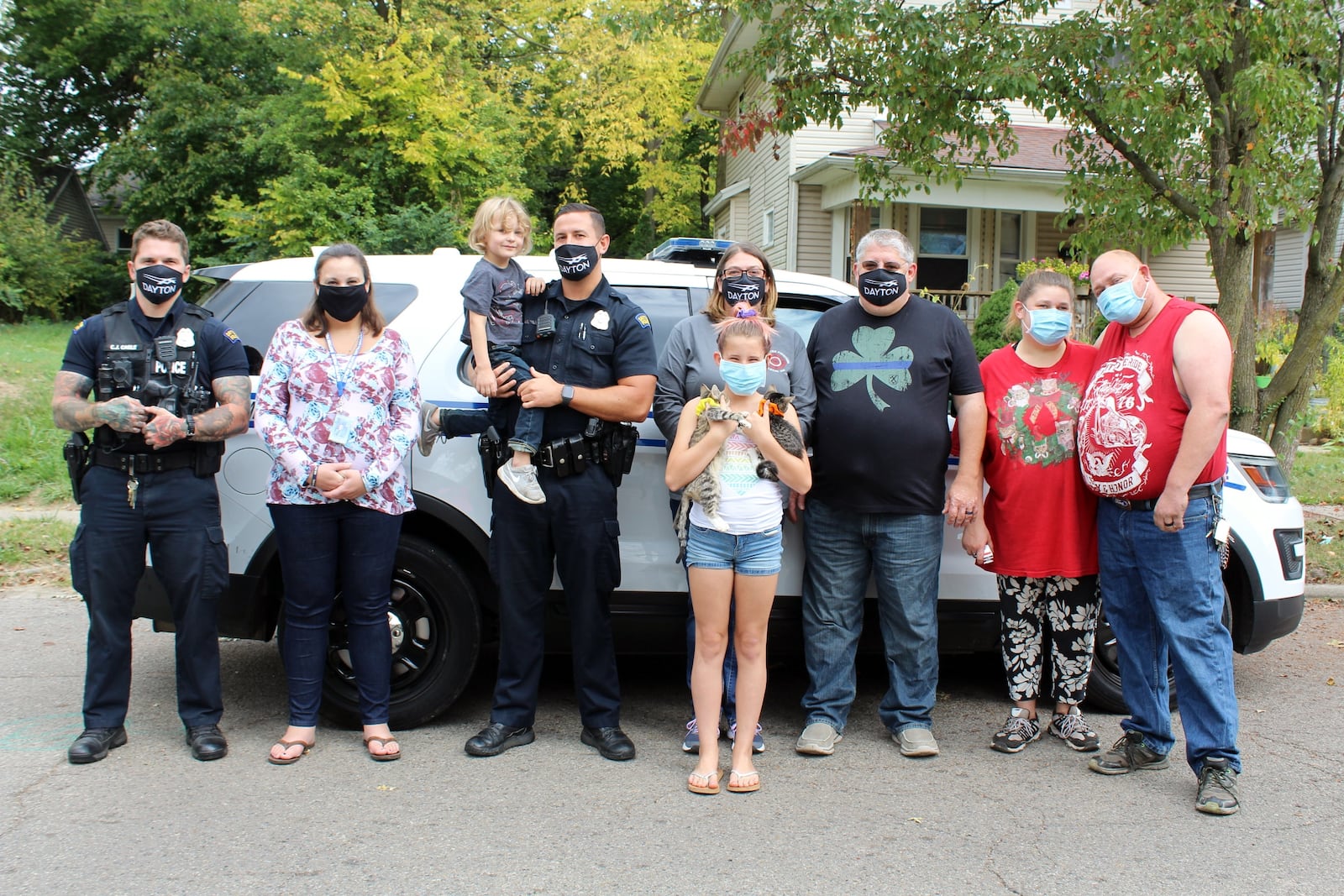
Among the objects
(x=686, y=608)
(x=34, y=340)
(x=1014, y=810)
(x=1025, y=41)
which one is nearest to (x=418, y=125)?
(x=34, y=340)

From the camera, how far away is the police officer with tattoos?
3895mm

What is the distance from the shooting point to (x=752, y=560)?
3.77 metres

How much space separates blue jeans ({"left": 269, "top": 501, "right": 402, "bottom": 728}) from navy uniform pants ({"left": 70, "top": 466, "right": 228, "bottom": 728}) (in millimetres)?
281

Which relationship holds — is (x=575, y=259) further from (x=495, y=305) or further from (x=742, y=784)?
(x=742, y=784)

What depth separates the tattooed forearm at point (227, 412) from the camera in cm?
389

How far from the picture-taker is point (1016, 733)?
4219mm

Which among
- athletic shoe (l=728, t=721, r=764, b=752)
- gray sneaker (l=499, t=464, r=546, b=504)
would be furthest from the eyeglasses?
athletic shoe (l=728, t=721, r=764, b=752)

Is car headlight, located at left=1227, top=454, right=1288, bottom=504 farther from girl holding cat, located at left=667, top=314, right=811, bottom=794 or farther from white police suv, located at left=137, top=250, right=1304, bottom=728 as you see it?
girl holding cat, located at left=667, top=314, right=811, bottom=794

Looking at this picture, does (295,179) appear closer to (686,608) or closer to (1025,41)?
(1025,41)

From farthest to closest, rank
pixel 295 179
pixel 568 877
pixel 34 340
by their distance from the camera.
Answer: pixel 34 340
pixel 295 179
pixel 568 877

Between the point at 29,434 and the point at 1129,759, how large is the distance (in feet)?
34.1

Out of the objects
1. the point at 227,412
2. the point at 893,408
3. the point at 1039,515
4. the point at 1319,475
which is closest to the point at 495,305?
the point at 227,412

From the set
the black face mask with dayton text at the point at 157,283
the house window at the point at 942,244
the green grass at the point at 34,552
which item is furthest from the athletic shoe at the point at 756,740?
the house window at the point at 942,244

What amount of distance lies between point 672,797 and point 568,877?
680 millimetres
